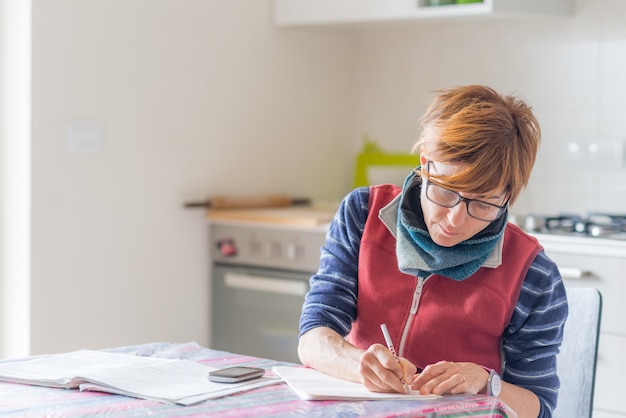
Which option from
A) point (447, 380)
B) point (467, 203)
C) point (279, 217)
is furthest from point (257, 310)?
point (447, 380)

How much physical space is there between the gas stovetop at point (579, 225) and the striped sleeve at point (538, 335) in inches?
46.5

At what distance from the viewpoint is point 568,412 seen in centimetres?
180

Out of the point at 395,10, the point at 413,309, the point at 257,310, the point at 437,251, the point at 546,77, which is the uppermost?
the point at 395,10

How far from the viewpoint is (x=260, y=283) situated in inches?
133

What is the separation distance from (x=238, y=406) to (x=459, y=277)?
524mm

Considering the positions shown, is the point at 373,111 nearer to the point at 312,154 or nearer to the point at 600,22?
the point at 312,154

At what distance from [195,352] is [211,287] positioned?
70.8 inches

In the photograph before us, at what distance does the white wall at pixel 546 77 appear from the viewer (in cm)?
326

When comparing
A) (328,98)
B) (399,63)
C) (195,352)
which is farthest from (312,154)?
(195,352)

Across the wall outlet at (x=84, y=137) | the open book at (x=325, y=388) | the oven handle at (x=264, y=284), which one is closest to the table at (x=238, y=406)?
the open book at (x=325, y=388)

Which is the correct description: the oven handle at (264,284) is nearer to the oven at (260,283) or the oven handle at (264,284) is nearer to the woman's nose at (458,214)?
the oven at (260,283)

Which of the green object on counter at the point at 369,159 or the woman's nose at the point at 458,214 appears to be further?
the green object on counter at the point at 369,159

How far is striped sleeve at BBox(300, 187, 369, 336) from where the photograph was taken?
5.88 feet

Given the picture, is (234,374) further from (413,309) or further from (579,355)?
(579,355)
